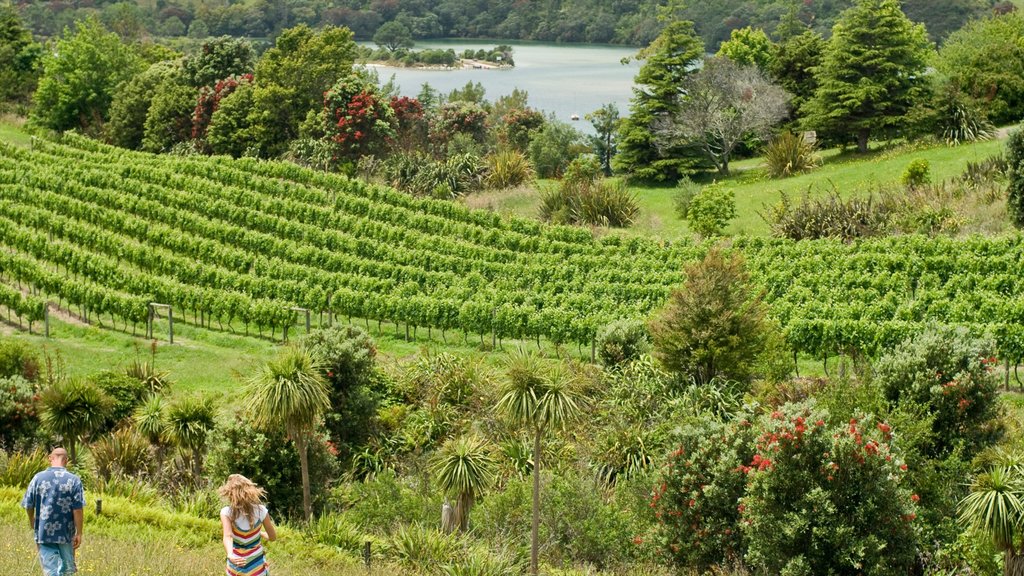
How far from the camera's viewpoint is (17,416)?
2423 cm

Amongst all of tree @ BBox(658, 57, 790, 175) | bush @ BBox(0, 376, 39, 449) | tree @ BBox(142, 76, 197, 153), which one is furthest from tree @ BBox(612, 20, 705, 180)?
bush @ BBox(0, 376, 39, 449)

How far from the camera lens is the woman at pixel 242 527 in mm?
11906

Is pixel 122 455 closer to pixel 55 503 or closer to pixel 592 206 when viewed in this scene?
pixel 55 503

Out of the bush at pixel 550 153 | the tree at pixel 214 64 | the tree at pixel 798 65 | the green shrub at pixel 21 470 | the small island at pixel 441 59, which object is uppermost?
the tree at pixel 798 65

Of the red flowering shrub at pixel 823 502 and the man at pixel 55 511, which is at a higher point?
the man at pixel 55 511

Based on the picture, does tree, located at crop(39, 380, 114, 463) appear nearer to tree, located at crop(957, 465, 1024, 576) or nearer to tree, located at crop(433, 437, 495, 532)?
tree, located at crop(433, 437, 495, 532)

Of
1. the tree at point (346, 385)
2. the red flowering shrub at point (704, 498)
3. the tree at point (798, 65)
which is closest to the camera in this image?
the red flowering shrub at point (704, 498)

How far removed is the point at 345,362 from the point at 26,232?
19829mm

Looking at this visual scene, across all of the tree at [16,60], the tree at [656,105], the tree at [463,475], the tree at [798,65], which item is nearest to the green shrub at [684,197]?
the tree at [656,105]

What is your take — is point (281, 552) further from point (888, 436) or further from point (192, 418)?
point (888, 436)

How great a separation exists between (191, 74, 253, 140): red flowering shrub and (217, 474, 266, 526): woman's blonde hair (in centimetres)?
4034

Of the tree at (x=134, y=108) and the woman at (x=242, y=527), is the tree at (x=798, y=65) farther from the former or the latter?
the woman at (x=242, y=527)

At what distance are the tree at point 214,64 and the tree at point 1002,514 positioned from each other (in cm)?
4237

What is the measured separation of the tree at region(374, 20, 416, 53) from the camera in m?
130
